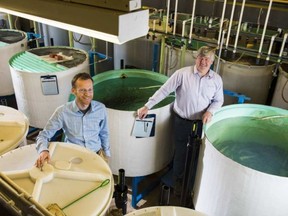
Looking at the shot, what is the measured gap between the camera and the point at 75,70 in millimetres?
3217

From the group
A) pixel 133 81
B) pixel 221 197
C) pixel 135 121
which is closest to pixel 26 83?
pixel 133 81

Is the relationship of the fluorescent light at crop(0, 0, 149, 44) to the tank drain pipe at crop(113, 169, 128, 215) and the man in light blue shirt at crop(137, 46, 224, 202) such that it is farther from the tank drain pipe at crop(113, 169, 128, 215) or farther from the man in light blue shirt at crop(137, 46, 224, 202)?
the man in light blue shirt at crop(137, 46, 224, 202)

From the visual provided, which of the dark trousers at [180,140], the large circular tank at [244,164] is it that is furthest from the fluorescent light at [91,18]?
the dark trousers at [180,140]

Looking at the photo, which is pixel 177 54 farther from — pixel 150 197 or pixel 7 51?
pixel 7 51

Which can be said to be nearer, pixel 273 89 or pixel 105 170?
pixel 105 170

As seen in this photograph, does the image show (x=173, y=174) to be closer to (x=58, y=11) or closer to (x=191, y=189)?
(x=191, y=189)

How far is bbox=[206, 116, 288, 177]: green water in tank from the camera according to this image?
7.81ft

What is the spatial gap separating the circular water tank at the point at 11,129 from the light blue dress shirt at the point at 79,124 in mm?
205

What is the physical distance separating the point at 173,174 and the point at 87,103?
4.49 feet

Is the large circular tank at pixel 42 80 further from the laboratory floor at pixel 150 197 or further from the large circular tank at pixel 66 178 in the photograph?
the large circular tank at pixel 66 178

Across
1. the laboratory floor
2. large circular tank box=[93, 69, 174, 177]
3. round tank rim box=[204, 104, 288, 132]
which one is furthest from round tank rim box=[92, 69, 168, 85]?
the laboratory floor

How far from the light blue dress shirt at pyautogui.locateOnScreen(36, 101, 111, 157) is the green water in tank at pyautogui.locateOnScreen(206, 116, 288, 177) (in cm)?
91

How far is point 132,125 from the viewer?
8.43 feet

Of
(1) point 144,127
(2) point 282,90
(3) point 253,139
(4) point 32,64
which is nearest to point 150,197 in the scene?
(1) point 144,127
